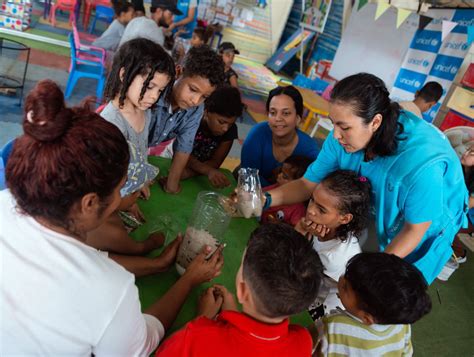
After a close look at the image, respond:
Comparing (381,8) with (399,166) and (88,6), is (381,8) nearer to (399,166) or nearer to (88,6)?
(399,166)

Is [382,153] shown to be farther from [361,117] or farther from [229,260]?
[229,260]

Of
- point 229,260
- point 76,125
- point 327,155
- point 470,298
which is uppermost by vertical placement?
point 76,125

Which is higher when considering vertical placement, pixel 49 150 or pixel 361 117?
pixel 361 117

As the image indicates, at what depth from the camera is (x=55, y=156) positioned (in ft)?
2.31

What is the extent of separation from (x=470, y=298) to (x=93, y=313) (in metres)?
3.48

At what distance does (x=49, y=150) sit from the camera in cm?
70

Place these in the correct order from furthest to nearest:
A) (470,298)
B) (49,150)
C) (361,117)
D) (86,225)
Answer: (470,298) → (361,117) → (86,225) → (49,150)

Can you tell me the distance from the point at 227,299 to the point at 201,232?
22 centimetres

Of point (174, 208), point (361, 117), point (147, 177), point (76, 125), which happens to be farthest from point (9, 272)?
point (361, 117)

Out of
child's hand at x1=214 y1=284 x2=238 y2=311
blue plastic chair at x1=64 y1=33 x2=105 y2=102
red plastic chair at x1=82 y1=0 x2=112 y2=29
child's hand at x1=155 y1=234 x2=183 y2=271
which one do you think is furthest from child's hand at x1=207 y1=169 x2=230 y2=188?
red plastic chair at x1=82 y1=0 x2=112 y2=29

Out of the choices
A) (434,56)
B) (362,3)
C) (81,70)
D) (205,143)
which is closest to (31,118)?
(205,143)

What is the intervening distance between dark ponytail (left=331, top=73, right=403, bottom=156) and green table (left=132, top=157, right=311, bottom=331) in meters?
0.66

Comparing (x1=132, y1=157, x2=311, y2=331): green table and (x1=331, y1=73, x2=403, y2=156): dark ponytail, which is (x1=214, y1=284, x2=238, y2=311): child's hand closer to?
(x1=132, y1=157, x2=311, y2=331): green table

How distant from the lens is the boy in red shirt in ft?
2.76
